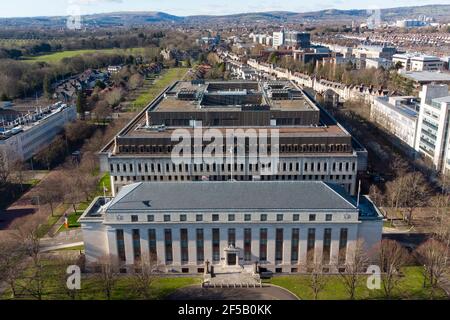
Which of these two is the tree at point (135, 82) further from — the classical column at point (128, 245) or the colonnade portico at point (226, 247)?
the colonnade portico at point (226, 247)

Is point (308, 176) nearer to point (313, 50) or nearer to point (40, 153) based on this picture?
point (40, 153)

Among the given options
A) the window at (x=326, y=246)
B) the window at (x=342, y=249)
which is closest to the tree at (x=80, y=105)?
the window at (x=326, y=246)

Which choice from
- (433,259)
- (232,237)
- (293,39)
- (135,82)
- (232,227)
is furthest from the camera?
(293,39)

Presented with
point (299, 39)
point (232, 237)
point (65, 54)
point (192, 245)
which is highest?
point (299, 39)

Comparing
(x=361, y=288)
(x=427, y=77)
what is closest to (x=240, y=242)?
(x=361, y=288)

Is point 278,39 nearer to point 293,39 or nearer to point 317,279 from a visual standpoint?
point 293,39

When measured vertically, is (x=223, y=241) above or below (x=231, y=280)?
above
